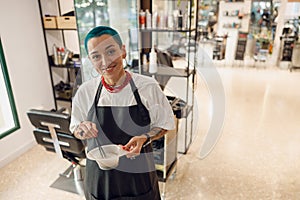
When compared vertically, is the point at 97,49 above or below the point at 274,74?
above

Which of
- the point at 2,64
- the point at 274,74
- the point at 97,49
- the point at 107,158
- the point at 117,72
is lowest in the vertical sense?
the point at 274,74

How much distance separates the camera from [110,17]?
121 inches

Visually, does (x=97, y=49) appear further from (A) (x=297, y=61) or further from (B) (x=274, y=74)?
(A) (x=297, y=61)

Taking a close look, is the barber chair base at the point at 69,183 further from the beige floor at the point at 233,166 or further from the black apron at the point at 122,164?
the black apron at the point at 122,164

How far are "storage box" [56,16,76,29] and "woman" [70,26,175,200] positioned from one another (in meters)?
1.87

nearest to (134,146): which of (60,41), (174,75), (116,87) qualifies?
(116,87)

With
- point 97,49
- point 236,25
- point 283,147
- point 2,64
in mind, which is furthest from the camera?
point 236,25

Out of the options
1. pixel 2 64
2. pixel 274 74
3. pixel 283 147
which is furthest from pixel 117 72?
pixel 274 74

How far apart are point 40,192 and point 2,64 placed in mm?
1359

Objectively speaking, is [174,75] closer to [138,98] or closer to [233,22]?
[138,98]

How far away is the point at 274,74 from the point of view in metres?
6.56

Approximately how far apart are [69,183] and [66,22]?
5.80 feet

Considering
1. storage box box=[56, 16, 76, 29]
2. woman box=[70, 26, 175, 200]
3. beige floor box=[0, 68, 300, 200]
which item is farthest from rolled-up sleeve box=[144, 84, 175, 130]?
storage box box=[56, 16, 76, 29]

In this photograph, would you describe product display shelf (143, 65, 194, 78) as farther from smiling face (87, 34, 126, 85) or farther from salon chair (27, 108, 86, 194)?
smiling face (87, 34, 126, 85)
